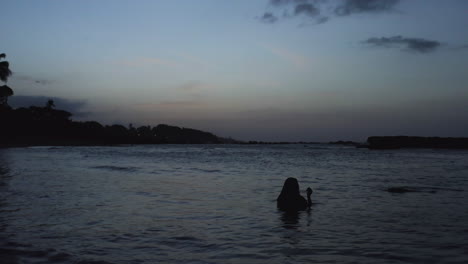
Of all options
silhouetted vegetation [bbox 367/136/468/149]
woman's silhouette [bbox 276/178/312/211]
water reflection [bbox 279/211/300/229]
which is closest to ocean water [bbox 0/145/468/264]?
water reflection [bbox 279/211/300/229]

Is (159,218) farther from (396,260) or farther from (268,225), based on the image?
(396,260)

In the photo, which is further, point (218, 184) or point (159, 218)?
point (218, 184)

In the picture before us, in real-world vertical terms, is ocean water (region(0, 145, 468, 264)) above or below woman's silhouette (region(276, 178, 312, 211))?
below

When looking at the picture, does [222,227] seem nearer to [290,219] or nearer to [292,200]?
[290,219]

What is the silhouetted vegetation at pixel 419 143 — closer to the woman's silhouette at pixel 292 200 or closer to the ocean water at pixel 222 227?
the ocean water at pixel 222 227

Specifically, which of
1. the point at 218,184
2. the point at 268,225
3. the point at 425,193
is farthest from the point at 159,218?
the point at 425,193

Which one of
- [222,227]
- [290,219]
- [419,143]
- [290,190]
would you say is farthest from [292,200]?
[419,143]

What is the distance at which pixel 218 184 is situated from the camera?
23.2 metres

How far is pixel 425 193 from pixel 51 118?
14205cm

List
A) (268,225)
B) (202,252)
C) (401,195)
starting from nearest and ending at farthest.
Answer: (202,252), (268,225), (401,195)

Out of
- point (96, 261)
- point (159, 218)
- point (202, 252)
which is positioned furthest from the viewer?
point (159, 218)

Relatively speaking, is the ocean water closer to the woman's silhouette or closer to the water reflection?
the water reflection

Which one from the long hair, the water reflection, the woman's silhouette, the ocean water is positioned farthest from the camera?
the long hair


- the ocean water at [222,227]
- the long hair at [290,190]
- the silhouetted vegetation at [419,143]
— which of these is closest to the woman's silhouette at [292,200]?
the long hair at [290,190]
